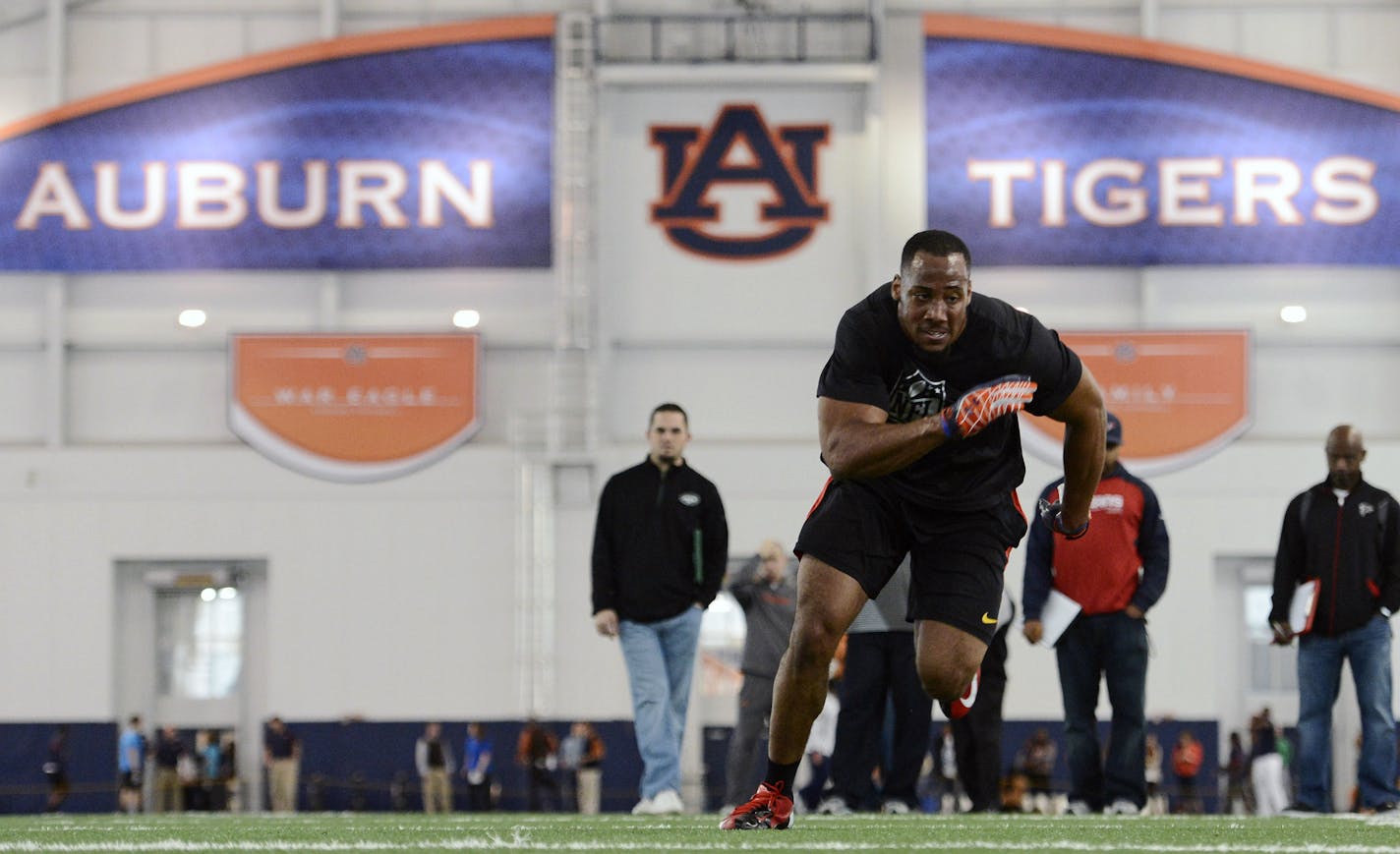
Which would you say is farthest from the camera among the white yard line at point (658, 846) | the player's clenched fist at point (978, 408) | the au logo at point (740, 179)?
the au logo at point (740, 179)

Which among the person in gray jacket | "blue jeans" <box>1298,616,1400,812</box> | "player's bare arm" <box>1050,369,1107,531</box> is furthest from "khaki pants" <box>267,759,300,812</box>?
"player's bare arm" <box>1050,369,1107,531</box>

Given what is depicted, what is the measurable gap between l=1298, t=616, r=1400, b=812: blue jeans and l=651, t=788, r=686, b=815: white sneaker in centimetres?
Answer: 269

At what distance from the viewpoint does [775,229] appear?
2195 cm

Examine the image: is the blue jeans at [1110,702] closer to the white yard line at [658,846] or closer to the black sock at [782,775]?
the black sock at [782,775]

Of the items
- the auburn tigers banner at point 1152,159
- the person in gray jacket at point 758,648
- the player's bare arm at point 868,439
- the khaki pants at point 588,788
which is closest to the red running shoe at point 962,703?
the player's bare arm at point 868,439

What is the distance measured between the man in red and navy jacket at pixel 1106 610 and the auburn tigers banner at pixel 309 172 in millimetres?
13489

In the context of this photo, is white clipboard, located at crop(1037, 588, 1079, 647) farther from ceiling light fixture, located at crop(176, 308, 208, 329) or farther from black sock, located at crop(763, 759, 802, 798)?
ceiling light fixture, located at crop(176, 308, 208, 329)

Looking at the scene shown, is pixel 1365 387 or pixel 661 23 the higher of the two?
pixel 661 23

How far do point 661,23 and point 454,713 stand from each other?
25.0 feet

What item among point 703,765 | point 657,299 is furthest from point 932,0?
point 703,765

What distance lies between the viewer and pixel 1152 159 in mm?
21734

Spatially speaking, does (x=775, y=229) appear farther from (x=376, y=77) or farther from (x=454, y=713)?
(x=454, y=713)

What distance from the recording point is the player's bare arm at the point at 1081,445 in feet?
19.1

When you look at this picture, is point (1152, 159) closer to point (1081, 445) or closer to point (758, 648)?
point (758, 648)
